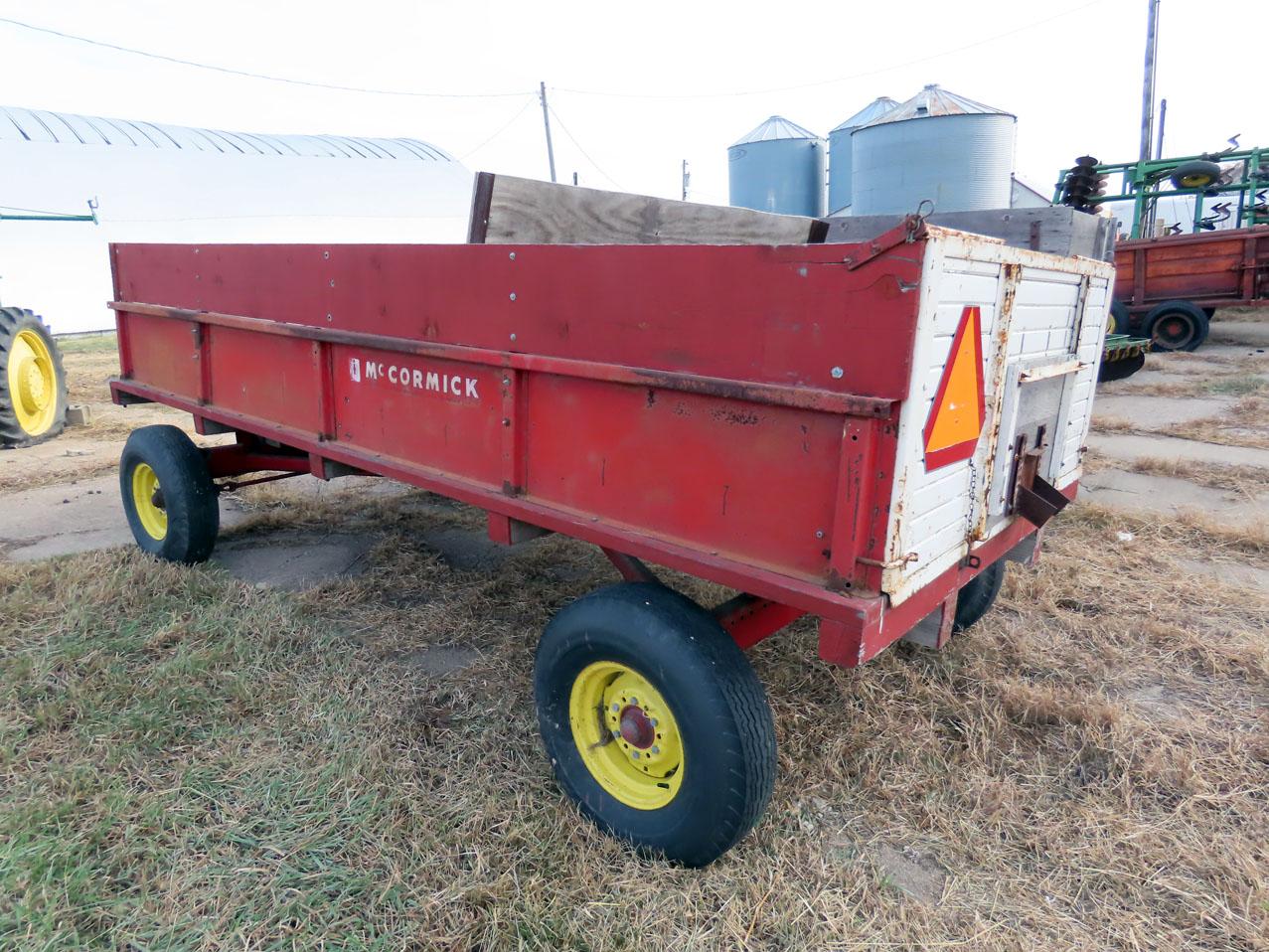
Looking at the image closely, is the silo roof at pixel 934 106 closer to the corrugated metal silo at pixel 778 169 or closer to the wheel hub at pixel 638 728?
the corrugated metal silo at pixel 778 169

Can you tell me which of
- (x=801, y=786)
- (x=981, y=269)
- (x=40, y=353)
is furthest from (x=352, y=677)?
(x=40, y=353)

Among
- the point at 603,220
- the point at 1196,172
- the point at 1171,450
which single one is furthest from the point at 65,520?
the point at 1196,172

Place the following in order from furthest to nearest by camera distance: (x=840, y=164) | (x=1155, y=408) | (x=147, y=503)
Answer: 1. (x=840, y=164)
2. (x=1155, y=408)
3. (x=147, y=503)

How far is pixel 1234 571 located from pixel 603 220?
3.76 m

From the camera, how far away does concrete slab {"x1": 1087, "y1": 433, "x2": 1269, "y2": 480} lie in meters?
6.67

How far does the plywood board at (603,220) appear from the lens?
3260 mm

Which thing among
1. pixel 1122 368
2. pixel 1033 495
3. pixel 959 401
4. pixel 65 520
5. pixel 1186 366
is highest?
pixel 959 401

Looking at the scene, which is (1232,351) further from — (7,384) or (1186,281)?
(7,384)

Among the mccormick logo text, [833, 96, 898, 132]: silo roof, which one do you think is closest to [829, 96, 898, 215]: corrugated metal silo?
[833, 96, 898, 132]: silo roof

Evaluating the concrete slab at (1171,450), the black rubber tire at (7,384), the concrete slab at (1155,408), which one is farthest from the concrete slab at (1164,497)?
the black rubber tire at (7,384)

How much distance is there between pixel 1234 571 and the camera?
→ 434 cm

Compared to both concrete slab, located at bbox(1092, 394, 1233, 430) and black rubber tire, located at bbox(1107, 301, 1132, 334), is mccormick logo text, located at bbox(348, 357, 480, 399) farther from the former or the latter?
black rubber tire, located at bbox(1107, 301, 1132, 334)

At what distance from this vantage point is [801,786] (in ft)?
8.59

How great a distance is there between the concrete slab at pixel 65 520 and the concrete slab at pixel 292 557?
47 cm
